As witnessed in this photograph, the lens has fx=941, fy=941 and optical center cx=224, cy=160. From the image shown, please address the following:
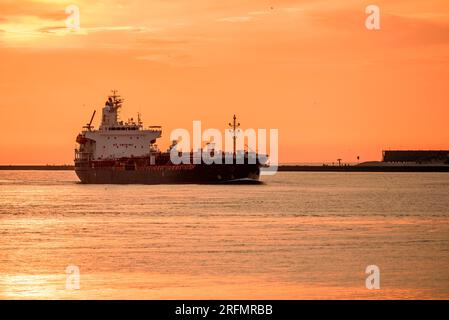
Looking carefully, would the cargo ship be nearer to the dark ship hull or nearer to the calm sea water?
the dark ship hull

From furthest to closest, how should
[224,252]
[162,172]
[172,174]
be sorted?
1. [162,172]
2. [172,174]
3. [224,252]

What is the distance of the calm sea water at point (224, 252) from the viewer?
24703 mm

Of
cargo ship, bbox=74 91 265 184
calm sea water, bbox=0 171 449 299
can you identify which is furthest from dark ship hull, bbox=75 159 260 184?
calm sea water, bbox=0 171 449 299

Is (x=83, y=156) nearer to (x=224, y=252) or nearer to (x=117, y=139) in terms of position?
(x=117, y=139)

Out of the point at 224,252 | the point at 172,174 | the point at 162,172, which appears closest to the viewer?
the point at 224,252

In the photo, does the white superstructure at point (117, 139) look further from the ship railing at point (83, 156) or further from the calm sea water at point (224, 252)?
the calm sea water at point (224, 252)

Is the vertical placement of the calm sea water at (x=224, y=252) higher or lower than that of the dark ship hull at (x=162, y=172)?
lower

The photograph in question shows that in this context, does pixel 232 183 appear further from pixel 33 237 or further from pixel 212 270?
pixel 212 270

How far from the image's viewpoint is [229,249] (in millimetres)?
33844

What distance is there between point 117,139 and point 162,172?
7996mm

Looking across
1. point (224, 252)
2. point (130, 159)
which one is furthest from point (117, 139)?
point (224, 252)

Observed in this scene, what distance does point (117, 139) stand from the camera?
10869cm

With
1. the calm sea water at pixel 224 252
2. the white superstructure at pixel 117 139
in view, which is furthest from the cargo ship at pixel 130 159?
the calm sea water at pixel 224 252
